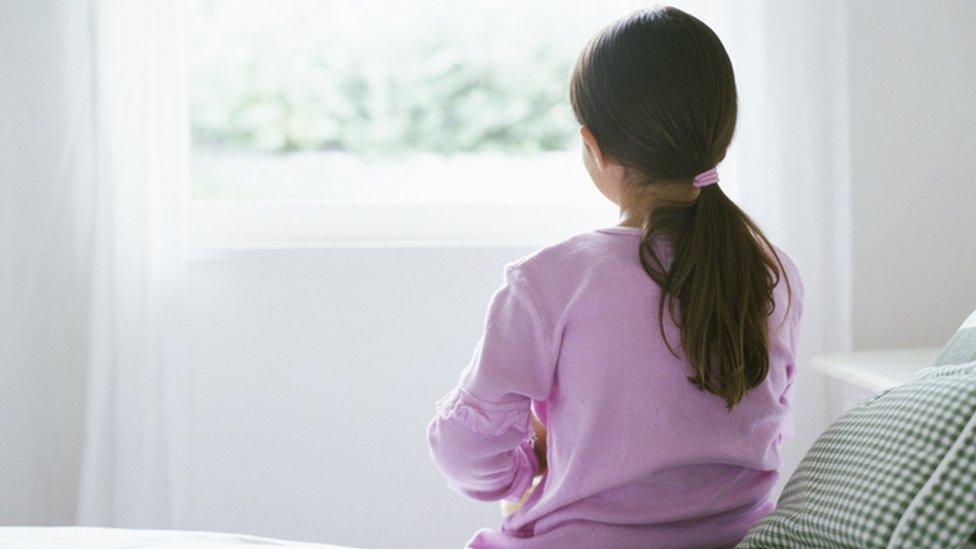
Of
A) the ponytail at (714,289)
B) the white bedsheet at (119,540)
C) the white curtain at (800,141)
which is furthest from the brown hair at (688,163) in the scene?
the white curtain at (800,141)

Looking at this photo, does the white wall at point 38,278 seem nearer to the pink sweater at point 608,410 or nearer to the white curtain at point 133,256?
the white curtain at point 133,256

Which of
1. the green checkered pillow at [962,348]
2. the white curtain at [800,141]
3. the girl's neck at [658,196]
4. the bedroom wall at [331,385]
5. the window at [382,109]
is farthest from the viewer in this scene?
the window at [382,109]

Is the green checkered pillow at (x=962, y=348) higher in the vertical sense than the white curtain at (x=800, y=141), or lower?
lower

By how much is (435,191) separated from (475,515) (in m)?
0.72

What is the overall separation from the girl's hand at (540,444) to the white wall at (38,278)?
4.30ft

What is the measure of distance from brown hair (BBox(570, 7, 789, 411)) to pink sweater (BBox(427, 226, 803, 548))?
3cm

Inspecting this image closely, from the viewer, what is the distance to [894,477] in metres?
0.97

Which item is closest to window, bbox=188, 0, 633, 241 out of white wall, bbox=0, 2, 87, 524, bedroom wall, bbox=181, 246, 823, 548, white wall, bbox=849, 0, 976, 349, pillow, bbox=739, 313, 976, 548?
bedroom wall, bbox=181, 246, 823, 548

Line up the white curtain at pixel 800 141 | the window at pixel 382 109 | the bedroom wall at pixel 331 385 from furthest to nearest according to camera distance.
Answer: the window at pixel 382 109 → the bedroom wall at pixel 331 385 → the white curtain at pixel 800 141

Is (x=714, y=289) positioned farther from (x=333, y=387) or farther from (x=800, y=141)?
(x=333, y=387)

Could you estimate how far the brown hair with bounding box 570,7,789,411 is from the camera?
1.21 meters

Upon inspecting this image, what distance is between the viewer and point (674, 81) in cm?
123

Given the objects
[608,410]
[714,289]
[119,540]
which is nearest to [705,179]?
[714,289]

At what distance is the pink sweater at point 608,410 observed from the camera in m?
1.20
